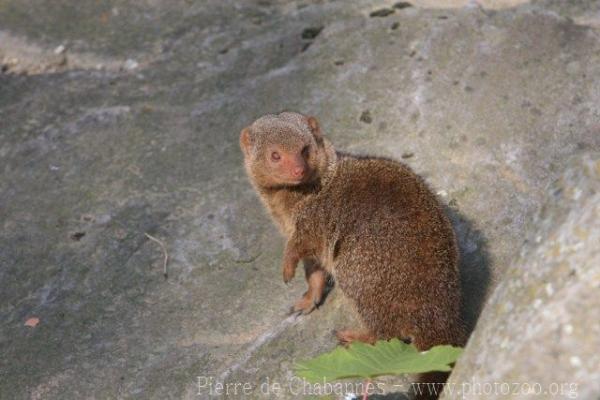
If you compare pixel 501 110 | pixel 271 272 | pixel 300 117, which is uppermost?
pixel 300 117

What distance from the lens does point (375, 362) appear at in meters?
1.95

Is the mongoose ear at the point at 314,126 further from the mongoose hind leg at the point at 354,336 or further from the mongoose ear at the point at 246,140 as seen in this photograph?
the mongoose hind leg at the point at 354,336

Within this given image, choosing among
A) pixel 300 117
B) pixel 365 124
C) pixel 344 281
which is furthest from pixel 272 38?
pixel 344 281

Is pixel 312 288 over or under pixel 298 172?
under

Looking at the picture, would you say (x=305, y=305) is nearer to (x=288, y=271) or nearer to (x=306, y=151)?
(x=288, y=271)

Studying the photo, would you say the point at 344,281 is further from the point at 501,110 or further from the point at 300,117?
the point at 501,110

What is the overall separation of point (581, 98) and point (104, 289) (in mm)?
2136

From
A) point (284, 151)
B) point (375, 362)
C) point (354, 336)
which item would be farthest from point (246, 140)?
point (375, 362)

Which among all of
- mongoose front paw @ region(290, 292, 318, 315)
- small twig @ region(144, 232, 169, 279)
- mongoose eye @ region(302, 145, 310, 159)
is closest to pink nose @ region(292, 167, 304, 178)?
mongoose eye @ region(302, 145, 310, 159)

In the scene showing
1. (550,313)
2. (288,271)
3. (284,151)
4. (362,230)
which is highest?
(550,313)

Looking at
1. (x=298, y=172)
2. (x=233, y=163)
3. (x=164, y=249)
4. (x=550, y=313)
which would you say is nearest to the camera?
(x=550, y=313)

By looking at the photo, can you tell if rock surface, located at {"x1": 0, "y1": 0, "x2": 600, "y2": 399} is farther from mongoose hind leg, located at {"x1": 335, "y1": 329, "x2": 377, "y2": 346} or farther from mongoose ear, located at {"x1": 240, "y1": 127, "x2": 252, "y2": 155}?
mongoose ear, located at {"x1": 240, "y1": 127, "x2": 252, "y2": 155}

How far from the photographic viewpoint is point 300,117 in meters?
3.02

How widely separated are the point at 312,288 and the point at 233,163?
915 millimetres
